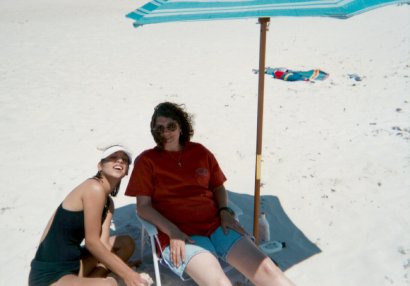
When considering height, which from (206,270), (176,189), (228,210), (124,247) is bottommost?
(124,247)

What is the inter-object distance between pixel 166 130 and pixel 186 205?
0.61 metres

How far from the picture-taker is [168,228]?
9.00ft

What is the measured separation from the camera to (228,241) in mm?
2812

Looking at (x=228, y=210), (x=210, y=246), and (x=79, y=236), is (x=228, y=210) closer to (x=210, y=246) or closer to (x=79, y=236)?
(x=210, y=246)

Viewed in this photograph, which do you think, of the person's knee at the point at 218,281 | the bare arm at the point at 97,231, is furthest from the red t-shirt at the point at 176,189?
the person's knee at the point at 218,281

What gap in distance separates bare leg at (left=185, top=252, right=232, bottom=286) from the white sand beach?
0.65 meters

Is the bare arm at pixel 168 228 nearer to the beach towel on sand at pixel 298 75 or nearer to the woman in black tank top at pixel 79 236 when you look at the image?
the woman in black tank top at pixel 79 236

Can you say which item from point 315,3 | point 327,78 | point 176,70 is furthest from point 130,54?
point 315,3

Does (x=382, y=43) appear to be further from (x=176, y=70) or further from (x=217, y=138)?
(x=217, y=138)

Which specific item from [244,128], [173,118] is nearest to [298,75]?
[244,128]

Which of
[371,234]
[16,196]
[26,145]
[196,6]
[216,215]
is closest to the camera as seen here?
[196,6]

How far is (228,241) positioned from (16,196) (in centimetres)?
292

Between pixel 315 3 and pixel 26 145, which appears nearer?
pixel 315 3

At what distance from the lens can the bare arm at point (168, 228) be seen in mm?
2662
